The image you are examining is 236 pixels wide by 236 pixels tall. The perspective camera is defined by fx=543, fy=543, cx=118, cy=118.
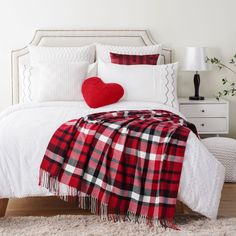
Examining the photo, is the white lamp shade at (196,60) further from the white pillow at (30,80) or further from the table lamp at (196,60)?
the white pillow at (30,80)

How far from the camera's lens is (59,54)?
16.5 ft

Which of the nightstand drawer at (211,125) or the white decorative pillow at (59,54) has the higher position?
the white decorative pillow at (59,54)

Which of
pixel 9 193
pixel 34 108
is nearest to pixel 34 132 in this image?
pixel 9 193

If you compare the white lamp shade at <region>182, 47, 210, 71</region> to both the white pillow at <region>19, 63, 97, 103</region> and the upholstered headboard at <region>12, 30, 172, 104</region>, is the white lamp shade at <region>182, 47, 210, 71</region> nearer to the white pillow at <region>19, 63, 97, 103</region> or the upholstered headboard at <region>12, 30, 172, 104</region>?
the upholstered headboard at <region>12, 30, 172, 104</region>

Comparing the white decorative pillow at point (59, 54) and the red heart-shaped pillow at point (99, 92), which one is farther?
the white decorative pillow at point (59, 54)

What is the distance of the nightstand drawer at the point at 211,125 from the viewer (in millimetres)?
5109

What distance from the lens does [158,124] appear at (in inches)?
132

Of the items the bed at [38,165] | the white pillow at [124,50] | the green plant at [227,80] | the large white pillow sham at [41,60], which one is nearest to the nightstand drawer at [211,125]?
the green plant at [227,80]

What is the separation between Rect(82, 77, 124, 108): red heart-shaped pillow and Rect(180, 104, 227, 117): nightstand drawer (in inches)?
34.8

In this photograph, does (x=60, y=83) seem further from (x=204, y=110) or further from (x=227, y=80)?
(x=227, y=80)

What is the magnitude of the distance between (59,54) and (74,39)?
0.35 metres

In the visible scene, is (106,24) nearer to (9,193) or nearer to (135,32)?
(135,32)

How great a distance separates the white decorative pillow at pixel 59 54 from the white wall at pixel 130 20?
33 cm

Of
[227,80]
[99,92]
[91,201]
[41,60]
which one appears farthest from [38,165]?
[227,80]
